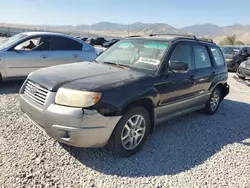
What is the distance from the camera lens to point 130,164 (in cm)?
333

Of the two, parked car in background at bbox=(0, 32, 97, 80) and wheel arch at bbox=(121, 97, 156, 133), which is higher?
parked car in background at bbox=(0, 32, 97, 80)

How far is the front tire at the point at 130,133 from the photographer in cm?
328

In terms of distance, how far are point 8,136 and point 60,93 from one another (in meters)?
1.42

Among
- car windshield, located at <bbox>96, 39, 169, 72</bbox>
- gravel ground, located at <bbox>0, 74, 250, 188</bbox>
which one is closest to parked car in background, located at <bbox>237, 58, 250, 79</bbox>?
gravel ground, located at <bbox>0, 74, 250, 188</bbox>

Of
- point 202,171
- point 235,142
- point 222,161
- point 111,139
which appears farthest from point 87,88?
point 235,142

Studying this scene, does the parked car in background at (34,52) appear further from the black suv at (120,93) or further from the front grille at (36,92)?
the front grille at (36,92)

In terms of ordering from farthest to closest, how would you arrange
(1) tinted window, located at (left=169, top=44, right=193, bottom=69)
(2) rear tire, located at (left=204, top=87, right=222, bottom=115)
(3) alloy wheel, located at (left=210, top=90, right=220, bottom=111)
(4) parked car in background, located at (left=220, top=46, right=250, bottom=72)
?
(4) parked car in background, located at (left=220, top=46, right=250, bottom=72), (3) alloy wheel, located at (left=210, top=90, right=220, bottom=111), (2) rear tire, located at (left=204, top=87, right=222, bottom=115), (1) tinted window, located at (left=169, top=44, right=193, bottom=69)

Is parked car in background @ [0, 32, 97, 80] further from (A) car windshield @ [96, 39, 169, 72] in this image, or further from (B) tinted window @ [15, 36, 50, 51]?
(A) car windshield @ [96, 39, 169, 72]

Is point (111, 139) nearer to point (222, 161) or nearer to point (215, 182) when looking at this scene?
point (215, 182)

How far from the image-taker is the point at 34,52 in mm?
6797

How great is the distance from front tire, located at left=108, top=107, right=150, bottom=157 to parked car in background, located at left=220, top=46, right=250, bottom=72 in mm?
10742

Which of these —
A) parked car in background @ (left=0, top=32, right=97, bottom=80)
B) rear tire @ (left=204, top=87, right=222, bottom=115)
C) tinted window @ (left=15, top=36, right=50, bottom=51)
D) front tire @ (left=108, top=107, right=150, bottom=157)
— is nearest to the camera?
front tire @ (left=108, top=107, right=150, bottom=157)

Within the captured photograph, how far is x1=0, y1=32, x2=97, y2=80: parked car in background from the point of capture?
21.3ft

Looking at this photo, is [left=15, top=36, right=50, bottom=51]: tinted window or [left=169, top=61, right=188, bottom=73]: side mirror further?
[left=15, top=36, right=50, bottom=51]: tinted window
